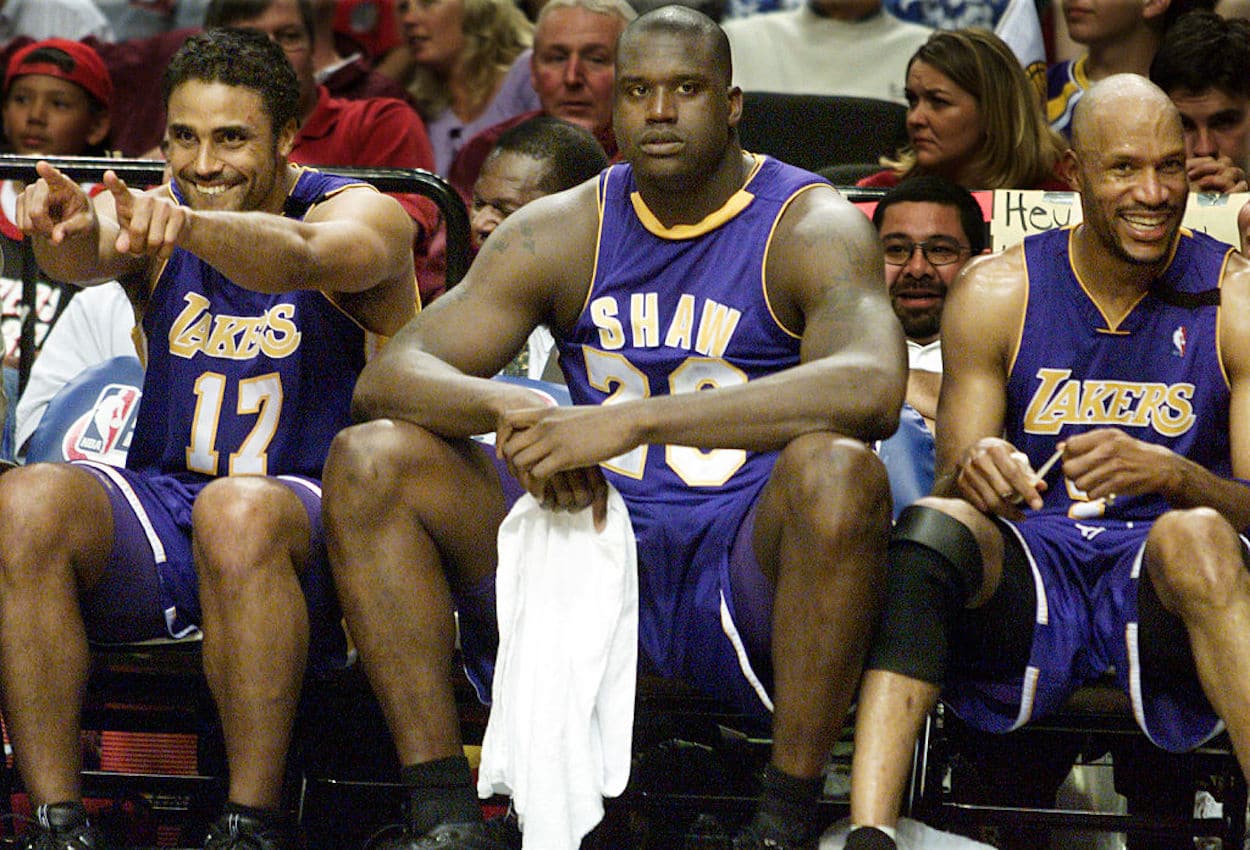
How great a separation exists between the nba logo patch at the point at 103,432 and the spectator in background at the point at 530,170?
860mm

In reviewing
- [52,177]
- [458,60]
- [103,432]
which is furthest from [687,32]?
[458,60]

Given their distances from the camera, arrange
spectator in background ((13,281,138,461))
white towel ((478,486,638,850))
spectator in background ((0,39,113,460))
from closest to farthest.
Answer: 1. white towel ((478,486,638,850))
2. spectator in background ((13,281,138,461))
3. spectator in background ((0,39,113,460))

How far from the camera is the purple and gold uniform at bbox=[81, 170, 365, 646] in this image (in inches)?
122

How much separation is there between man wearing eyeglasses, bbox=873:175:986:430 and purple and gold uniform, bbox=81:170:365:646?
1.26 meters

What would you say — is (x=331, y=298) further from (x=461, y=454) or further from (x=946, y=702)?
(x=946, y=702)

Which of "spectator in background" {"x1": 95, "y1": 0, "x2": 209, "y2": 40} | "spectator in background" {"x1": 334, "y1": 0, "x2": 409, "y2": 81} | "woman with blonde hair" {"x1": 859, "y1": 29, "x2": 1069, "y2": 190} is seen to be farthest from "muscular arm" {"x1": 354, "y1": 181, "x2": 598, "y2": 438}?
"spectator in background" {"x1": 95, "y1": 0, "x2": 209, "y2": 40}

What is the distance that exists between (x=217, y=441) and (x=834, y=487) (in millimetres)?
1186

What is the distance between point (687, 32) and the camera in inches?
114

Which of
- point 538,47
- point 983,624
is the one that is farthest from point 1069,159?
point 538,47

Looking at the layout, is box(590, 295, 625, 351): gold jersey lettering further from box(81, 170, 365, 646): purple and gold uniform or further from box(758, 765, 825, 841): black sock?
box(758, 765, 825, 841): black sock

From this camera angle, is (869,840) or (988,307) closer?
(869,840)

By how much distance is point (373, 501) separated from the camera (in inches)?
104

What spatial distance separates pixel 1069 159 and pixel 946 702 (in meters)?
1.02

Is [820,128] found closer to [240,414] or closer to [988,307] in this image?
[988,307]
